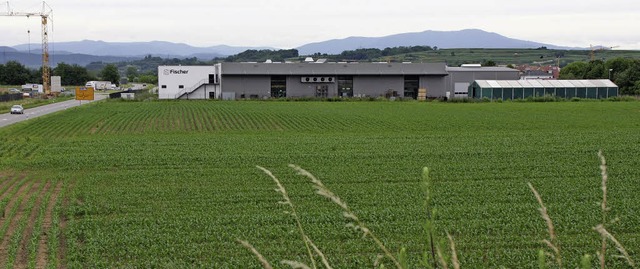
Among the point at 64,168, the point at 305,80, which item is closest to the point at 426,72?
the point at 305,80

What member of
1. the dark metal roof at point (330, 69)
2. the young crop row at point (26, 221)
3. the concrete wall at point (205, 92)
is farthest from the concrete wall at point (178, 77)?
the young crop row at point (26, 221)

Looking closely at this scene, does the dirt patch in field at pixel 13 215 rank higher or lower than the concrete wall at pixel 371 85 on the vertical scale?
lower

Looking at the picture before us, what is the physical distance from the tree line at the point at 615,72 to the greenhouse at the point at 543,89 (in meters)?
11.0

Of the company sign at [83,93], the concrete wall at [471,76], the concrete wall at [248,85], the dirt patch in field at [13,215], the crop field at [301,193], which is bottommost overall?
the dirt patch in field at [13,215]

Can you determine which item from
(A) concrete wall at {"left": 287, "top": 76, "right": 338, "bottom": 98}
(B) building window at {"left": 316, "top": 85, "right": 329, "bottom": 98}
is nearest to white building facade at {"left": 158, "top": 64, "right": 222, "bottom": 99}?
(A) concrete wall at {"left": 287, "top": 76, "right": 338, "bottom": 98}

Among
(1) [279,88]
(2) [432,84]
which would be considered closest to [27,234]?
(1) [279,88]

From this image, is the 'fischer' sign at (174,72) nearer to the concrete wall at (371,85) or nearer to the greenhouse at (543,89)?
the concrete wall at (371,85)

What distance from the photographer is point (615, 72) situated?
10031cm

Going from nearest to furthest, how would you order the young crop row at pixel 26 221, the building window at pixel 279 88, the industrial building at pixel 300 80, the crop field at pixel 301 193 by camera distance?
the young crop row at pixel 26 221 → the crop field at pixel 301 193 → the industrial building at pixel 300 80 → the building window at pixel 279 88

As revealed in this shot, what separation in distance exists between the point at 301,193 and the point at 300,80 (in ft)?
207

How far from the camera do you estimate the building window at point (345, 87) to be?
81.8 metres

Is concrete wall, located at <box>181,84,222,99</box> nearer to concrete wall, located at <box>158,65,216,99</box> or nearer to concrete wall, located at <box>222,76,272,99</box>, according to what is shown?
concrete wall, located at <box>158,65,216,99</box>

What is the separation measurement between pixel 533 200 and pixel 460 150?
11.5 metres

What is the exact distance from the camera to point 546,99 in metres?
71.5
